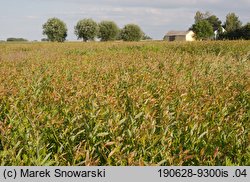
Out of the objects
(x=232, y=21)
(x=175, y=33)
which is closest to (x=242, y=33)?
(x=232, y=21)

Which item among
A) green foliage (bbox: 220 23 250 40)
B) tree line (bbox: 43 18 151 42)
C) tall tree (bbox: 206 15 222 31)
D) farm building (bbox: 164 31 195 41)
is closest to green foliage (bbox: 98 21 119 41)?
tree line (bbox: 43 18 151 42)

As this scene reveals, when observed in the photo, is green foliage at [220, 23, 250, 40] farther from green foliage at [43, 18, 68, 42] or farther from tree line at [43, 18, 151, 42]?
green foliage at [43, 18, 68, 42]

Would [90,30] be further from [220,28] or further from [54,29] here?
[220,28]

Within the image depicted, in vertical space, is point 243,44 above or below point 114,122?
above

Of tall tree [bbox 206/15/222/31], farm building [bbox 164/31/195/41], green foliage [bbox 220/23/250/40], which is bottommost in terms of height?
green foliage [bbox 220/23/250/40]

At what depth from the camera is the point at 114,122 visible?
2.93 meters

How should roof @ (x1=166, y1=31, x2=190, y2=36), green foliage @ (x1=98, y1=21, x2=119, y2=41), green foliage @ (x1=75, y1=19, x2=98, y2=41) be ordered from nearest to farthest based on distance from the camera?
green foliage @ (x1=75, y1=19, x2=98, y2=41), green foliage @ (x1=98, y1=21, x2=119, y2=41), roof @ (x1=166, y1=31, x2=190, y2=36)

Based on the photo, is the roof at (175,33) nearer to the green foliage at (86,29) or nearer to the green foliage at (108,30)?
the green foliage at (108,30)

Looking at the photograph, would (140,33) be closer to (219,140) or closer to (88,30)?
(88,30)

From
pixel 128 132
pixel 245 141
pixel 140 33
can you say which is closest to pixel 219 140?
pixel 245 141

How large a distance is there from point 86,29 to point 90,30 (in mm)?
1217

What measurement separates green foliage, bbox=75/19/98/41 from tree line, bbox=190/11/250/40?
29121 millimetres

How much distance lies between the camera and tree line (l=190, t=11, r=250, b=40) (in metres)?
54.2

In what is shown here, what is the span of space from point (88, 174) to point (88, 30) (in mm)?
91988
